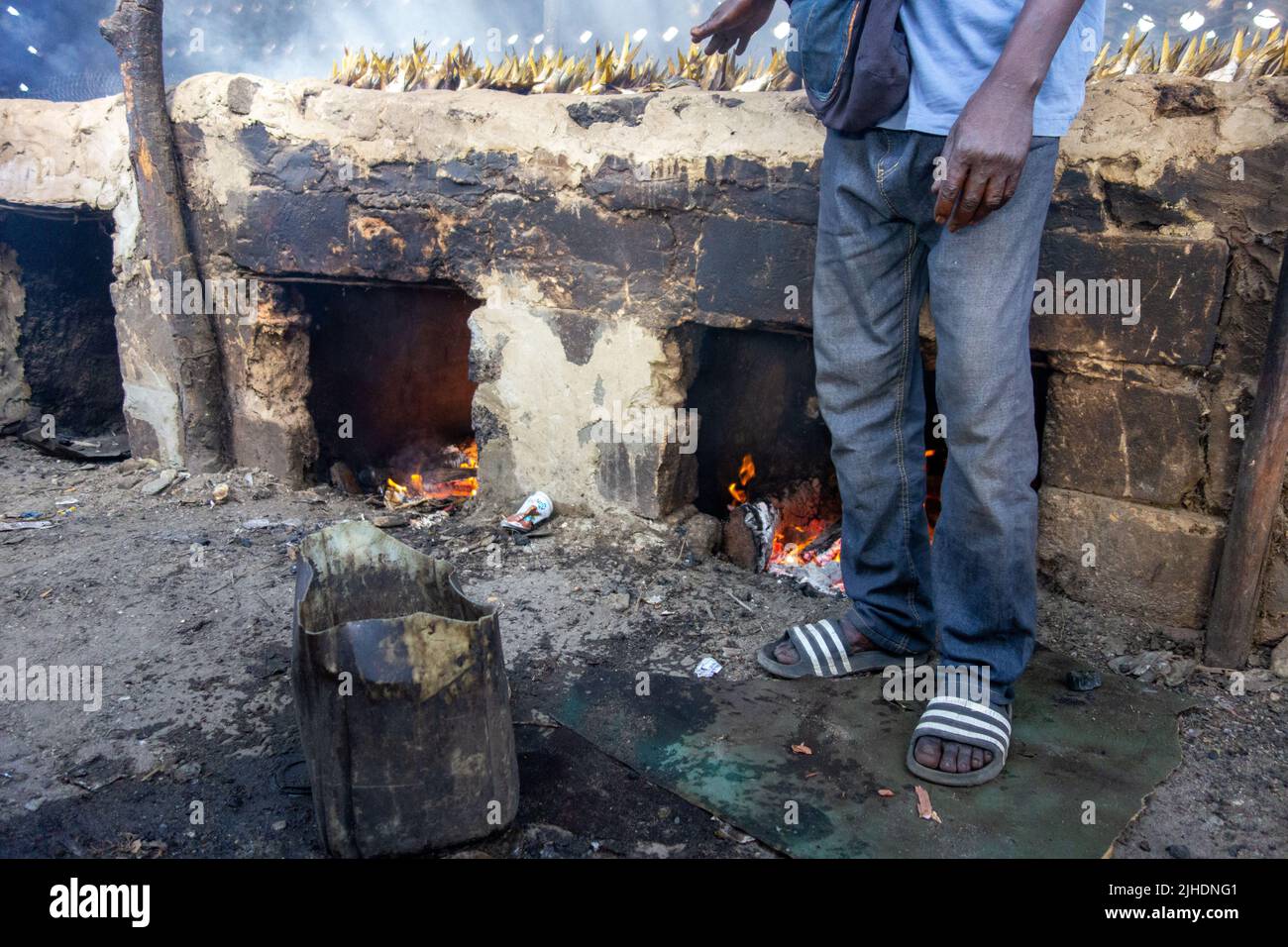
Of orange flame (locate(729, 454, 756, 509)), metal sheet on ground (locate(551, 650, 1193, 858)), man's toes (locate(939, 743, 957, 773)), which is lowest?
metal sheet on ground (locate(551, 650, 1193, 858))

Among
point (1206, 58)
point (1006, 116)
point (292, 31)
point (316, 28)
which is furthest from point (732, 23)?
point (316, 28)

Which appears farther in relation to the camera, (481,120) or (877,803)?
(481,120)

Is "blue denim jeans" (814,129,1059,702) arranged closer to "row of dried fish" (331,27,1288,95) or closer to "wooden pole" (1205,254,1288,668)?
"wooden pole" (1205,254,1288,668)

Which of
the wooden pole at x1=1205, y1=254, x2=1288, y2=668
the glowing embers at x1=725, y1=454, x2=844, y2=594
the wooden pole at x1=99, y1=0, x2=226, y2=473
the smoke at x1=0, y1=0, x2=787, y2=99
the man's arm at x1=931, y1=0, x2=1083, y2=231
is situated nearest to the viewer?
the man's arm at x1=931, y1=0, x2=1083, y2=231

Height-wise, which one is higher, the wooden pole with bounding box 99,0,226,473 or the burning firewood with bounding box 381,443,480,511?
the wooden pole with bounding box 99,0,226,473

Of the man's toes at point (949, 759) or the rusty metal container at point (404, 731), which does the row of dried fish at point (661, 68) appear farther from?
the rusty metal container at point (404, 731)

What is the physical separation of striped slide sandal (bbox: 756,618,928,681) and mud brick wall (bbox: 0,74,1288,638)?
679mm

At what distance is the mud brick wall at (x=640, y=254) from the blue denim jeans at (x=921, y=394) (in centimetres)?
55

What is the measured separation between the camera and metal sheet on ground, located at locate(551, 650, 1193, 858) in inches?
73.7

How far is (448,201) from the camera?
3539 millimetres

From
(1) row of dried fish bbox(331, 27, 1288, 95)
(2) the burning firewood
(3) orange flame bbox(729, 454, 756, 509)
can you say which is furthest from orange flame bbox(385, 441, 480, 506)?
(1) row of dried fish bbox(331, 27, 1288, 95)

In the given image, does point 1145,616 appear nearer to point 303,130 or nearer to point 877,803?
point 877,803
